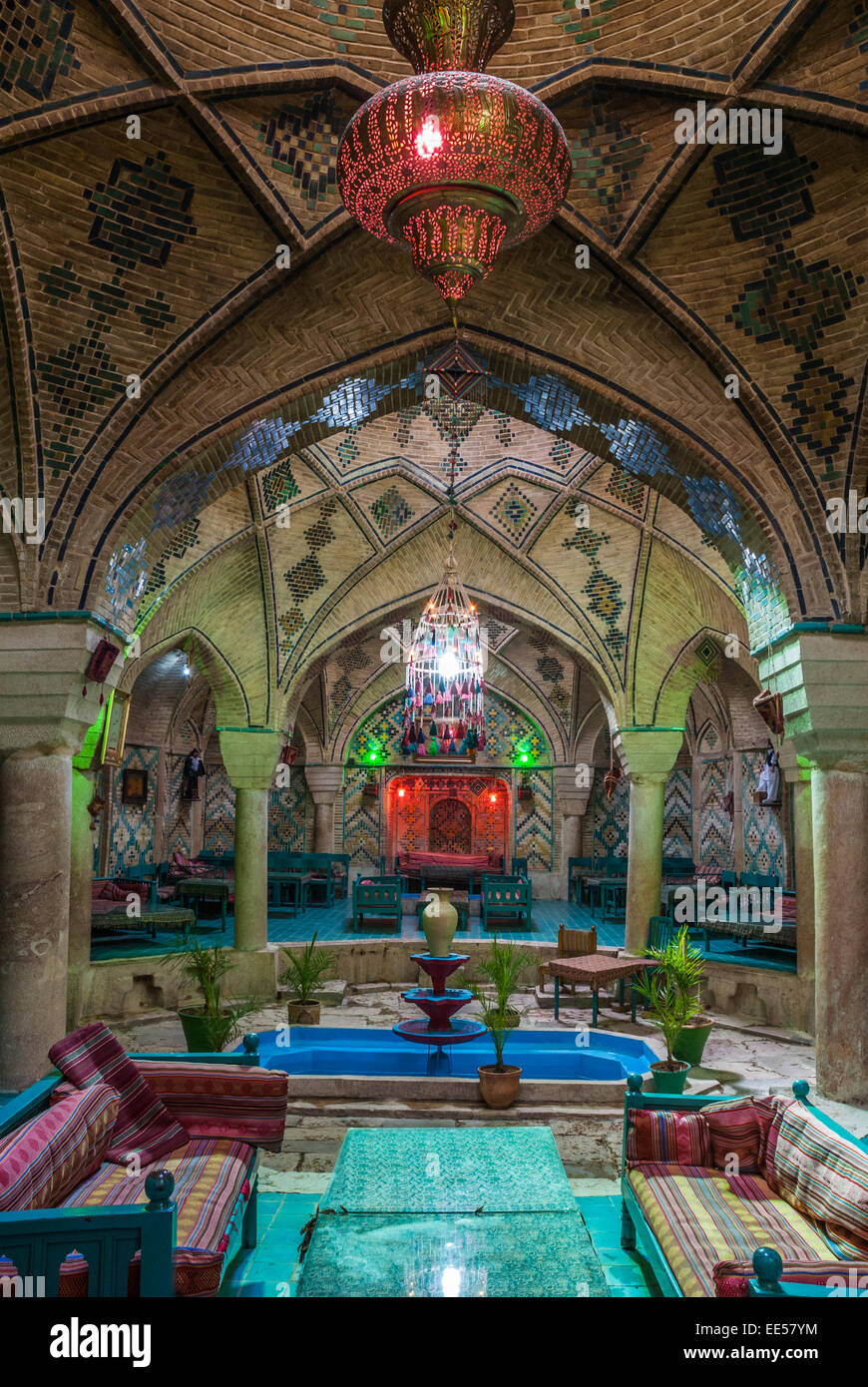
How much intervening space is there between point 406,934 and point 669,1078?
7.26 m

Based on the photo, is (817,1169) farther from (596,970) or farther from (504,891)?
(504,891)

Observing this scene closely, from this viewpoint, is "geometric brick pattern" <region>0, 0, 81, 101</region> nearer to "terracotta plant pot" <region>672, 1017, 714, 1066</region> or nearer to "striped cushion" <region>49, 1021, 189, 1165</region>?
"striped cushion" <region>49, 1021, 189, 1165</region>

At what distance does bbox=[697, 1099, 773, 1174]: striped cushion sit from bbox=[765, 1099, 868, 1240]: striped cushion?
76 mm

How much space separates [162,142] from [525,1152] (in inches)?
218

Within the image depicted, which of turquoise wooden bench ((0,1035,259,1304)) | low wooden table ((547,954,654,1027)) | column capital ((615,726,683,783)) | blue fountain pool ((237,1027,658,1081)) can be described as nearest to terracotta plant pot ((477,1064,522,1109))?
blue fountain pool ((237,1027,658,1081))

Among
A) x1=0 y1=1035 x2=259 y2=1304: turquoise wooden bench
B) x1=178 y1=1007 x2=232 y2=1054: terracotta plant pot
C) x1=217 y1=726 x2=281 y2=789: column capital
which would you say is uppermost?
x1=217 y1=726 x2=281 y2=789: column capital

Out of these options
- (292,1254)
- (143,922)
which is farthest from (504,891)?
(292,1254)

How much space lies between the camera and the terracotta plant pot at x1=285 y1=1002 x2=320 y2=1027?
8180 mm

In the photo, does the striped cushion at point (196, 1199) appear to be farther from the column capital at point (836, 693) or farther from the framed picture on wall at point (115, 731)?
the framed picture on wall at point (115, 731)

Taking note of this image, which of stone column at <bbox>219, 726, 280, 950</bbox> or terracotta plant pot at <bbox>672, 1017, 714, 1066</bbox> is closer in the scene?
terracotta plant pot at <bbox>672, 1017, 714, 1066</bbox>

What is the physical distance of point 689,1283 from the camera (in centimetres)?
297

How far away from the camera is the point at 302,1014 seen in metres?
8.18

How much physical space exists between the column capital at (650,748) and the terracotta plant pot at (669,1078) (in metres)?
5.26

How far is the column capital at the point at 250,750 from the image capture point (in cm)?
1089
